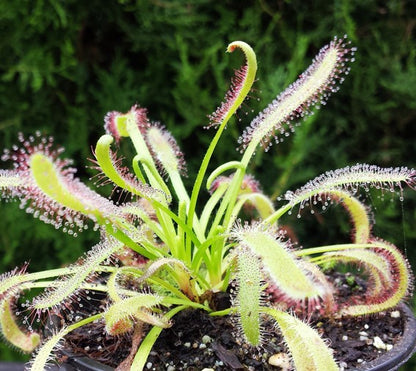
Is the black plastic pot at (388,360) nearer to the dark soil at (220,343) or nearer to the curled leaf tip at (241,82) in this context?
the dark soil at (220,343)

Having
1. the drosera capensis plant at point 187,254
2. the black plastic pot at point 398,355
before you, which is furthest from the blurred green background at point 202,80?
the black plastic pot at point 398,355

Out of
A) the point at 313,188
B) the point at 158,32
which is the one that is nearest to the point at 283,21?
the point at 158,32

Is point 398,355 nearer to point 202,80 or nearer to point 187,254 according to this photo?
point 187,254

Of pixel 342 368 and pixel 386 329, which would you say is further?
pixel 386 329

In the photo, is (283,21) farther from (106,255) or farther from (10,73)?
(106,255)

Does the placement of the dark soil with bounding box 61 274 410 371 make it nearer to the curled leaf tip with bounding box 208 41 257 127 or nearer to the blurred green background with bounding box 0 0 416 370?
the curled leaf tip with bounding box 208 41 257 127

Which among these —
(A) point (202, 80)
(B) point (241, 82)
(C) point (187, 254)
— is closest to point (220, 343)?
(C) point (187, 254)
